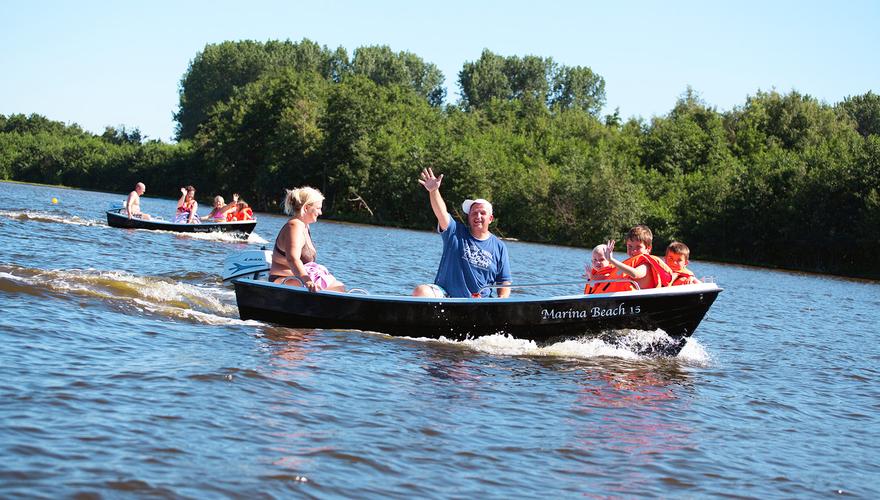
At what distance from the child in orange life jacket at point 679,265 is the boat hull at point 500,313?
68 cm

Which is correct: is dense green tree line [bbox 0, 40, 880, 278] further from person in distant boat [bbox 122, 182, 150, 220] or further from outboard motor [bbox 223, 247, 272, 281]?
outboard motor [bbox 223, 247, 272, 281]

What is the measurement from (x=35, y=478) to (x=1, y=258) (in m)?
11.1

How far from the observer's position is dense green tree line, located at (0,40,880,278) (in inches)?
1949

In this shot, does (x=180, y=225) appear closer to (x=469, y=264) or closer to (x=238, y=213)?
(x=238, y=213)

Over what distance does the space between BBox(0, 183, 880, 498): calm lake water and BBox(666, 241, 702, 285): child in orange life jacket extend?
823mm

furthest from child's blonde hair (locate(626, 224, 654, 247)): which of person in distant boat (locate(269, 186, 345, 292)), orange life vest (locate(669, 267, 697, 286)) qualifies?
person in distant boat (locate(269, 186, 345, 292))

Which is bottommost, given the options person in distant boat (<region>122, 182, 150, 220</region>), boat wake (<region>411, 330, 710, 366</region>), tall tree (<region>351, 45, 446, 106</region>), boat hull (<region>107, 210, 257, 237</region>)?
boat wake (<region>411, 330, 710, 366</region>)

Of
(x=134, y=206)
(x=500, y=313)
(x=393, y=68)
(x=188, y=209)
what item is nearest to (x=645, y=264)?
(x=500, y=313)

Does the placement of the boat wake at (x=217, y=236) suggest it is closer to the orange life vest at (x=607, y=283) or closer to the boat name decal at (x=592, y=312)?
the orange life vest at (x=607, y=283)

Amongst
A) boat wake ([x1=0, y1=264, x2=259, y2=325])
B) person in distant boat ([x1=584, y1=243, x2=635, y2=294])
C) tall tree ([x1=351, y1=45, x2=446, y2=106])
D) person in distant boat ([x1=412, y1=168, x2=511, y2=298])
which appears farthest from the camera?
tall tree ([x1=351, y1=45, x2=446, y2=106])

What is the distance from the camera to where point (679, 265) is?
11.3m

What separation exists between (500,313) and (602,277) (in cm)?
136

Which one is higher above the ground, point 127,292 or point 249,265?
point 249,265

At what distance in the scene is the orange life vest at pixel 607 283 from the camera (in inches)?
422
